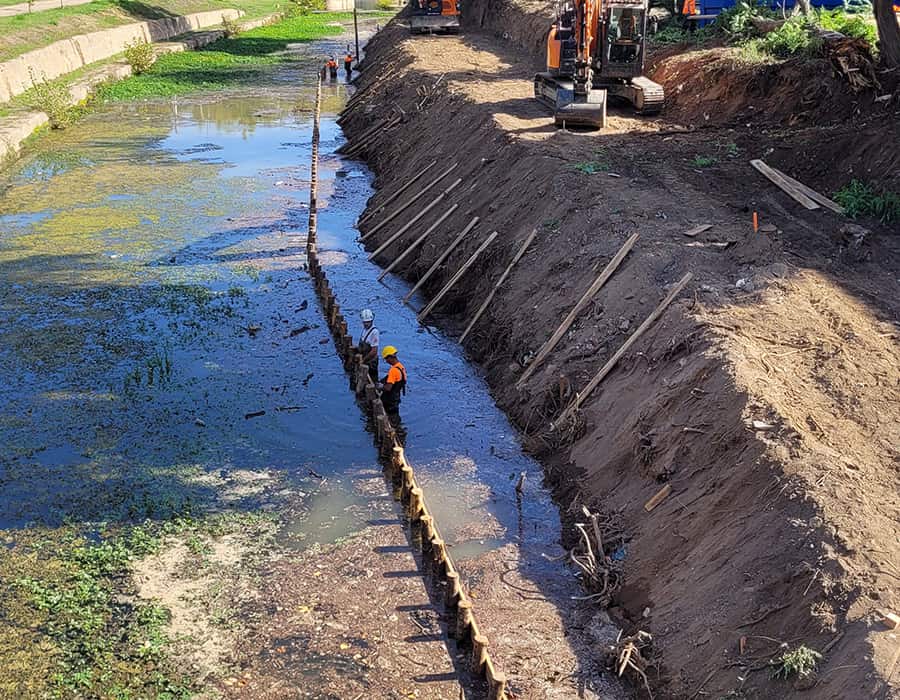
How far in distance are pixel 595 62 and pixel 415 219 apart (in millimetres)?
7250

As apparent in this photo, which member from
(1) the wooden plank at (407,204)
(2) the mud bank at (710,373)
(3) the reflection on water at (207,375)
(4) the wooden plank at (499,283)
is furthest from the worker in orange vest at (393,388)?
(1) the wooden plank at (407,204)

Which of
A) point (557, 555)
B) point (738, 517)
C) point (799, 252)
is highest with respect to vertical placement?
point (799, 252)

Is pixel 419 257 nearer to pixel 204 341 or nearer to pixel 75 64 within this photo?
pixel 204 341

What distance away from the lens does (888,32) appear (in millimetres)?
19906

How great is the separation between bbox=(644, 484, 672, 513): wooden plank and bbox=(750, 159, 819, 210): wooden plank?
8.64m

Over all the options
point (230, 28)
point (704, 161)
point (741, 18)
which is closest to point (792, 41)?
point (741, 18)

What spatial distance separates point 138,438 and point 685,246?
9.37 m

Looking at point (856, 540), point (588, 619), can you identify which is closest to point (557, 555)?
point (588, 619)

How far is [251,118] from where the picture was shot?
131 feet

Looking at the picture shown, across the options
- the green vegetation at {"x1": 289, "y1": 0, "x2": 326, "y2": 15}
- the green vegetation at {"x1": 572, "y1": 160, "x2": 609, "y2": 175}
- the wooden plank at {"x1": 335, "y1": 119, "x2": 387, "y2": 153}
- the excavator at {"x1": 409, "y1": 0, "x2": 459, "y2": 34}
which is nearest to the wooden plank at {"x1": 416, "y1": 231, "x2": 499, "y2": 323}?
the green vegetation at {"x1": 572, "y1": 160, "x2": 609, "y2": 175}

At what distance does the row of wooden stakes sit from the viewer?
31.2 feet

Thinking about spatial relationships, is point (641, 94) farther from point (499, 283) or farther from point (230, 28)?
point (230, 28)

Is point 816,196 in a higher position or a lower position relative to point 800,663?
higher

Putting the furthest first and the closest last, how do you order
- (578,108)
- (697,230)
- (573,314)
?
(578,108), (697,230), (573,314)
